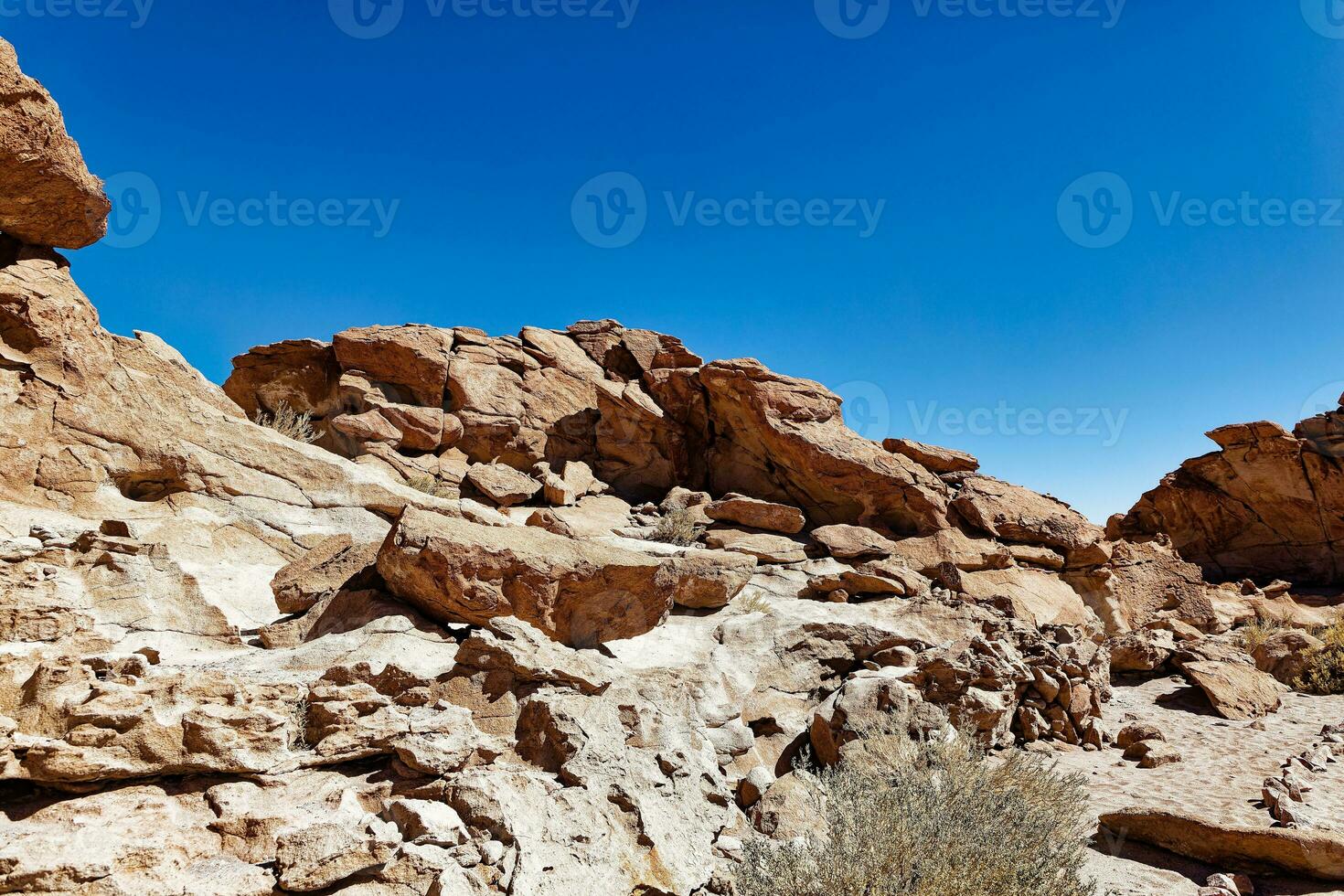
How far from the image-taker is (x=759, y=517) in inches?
611

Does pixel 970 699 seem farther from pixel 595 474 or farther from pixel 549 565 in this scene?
pixel 595 474

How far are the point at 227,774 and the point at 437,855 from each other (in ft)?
4.45

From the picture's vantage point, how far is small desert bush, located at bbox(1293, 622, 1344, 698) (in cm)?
1241

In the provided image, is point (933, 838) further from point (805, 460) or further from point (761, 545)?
point (805, 460)

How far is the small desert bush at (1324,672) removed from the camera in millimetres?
12414

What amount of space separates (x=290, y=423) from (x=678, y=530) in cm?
902

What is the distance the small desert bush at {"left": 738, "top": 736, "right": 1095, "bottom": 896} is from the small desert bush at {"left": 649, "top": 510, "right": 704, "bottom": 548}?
838 cm

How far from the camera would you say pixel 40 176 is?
826cm

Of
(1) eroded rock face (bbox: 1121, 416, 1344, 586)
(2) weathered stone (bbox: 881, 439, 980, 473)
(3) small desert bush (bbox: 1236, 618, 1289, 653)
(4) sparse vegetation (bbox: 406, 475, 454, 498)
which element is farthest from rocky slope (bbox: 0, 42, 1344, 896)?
(1) eroded rock face (bbox: 1121, 416, 1344, 586)

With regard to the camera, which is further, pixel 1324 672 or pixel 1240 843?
pixel 1324 672

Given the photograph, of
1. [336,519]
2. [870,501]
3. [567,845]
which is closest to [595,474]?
[870,501]

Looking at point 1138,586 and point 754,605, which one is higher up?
point 1138,586

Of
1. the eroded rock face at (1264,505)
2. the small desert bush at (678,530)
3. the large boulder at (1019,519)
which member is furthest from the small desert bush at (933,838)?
the eroded rock face at (1264,505)

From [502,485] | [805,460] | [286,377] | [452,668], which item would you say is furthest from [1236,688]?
[286,377]
